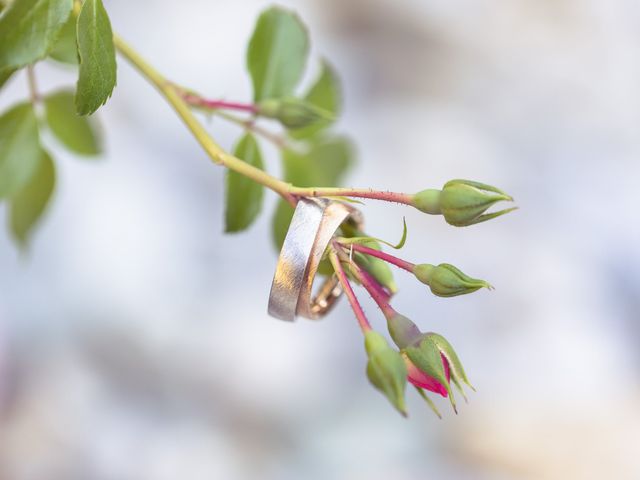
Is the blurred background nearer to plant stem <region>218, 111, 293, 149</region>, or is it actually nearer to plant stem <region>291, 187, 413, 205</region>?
plant stem <region>218, 111, 293, 149</region>

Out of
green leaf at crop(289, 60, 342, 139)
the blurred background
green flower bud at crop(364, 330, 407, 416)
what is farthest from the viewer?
the blurred background

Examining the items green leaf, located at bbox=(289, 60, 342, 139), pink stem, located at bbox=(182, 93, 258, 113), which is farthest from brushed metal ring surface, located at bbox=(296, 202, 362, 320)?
green leaf, located at bbox=(289, 60, 342, 139)

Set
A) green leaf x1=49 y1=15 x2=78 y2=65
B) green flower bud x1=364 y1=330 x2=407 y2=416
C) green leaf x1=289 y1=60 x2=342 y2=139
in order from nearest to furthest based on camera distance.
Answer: green flower bud x1=364 y1=330 x2=407 y2=416 < green leaf x1=49 y1=15 x2=78 y2=65 < green leaf x1=289 y1=60 x2=342 y2=139

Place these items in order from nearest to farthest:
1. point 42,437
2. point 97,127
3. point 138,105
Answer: point 97,127 < point 42,437 < point 138,105

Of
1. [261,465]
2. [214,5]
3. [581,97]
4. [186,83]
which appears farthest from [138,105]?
[581,97]

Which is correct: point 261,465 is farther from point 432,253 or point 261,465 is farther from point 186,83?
point 186,83

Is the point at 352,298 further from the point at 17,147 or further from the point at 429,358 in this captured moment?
the point at 17,147

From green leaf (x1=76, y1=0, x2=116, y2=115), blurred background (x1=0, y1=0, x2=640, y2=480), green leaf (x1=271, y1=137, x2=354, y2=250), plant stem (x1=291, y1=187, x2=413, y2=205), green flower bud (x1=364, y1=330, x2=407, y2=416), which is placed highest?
green leaf (x1=76, y1=0, x2=116, y2=115)

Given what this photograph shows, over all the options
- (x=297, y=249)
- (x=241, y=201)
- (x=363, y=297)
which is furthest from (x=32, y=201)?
(x=363, y=297)
